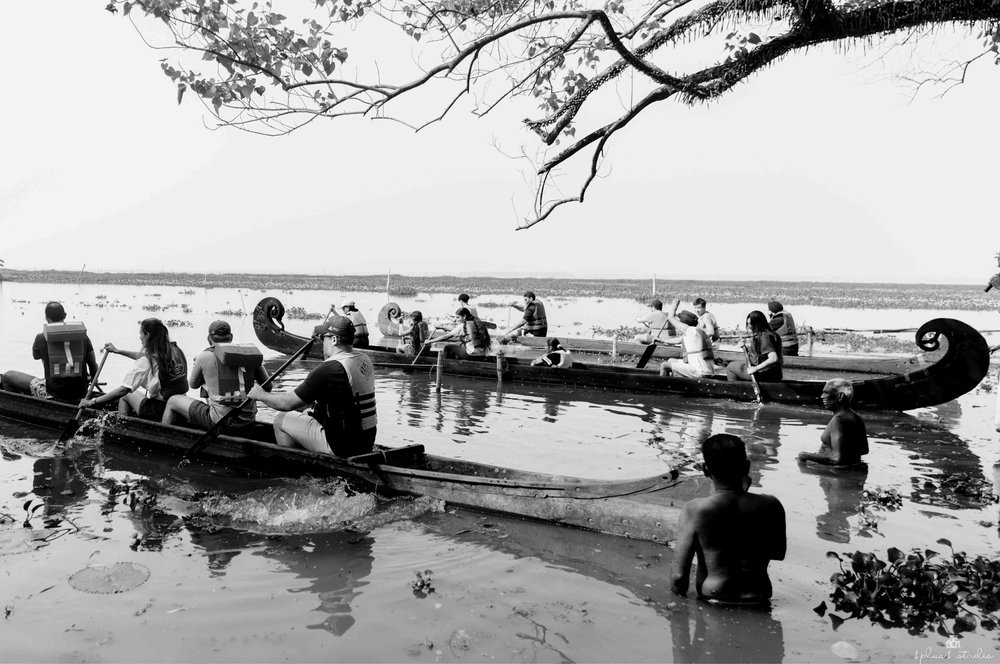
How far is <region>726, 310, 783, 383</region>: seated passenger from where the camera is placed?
39.0 feet

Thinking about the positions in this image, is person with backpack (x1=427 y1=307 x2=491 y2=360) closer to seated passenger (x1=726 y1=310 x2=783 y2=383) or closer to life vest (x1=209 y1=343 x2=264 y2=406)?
seated passenger (x1=726 y1=310 x2=783 y2=383)

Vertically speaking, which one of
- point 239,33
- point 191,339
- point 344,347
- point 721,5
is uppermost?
point 721,5

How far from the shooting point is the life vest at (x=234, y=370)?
7.60 meters

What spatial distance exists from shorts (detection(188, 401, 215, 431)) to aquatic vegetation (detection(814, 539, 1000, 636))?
20.1 ft

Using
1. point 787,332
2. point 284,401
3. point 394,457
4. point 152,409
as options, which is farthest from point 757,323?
point 152,409

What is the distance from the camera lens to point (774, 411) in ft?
38.9

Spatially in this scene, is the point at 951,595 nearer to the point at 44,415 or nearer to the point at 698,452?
the point at 698,452

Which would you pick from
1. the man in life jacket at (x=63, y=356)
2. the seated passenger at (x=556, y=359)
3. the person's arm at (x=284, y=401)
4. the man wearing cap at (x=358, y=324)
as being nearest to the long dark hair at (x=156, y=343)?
the man in life jacket at (x=63, y=356)

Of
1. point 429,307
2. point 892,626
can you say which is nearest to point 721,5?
point 892,626

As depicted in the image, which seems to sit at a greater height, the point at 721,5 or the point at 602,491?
the point at 721,5

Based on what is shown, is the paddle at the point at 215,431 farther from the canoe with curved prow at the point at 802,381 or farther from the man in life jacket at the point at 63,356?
the canoe with curved prow at the point at 802,381

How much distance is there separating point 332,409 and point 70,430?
3969 mm

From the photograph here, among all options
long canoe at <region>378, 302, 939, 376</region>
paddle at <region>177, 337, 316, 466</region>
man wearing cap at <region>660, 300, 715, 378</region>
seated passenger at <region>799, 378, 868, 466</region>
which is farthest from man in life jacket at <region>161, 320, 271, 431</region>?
long canoe at <region>378, 302, 939, 376</region>

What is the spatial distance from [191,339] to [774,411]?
53.3 feet
